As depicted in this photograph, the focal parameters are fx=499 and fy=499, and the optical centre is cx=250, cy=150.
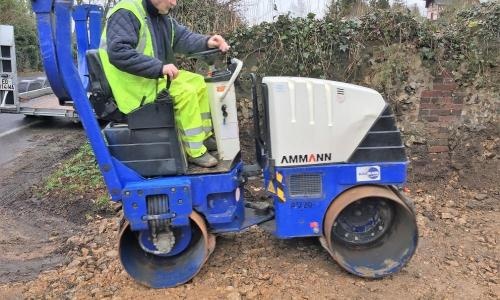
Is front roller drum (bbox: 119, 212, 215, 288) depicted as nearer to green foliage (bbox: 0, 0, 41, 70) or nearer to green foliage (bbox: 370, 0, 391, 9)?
green foliage (bbox: 370, 0, 391, 9)

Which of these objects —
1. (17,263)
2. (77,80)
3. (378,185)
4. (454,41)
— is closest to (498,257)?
(378,185)

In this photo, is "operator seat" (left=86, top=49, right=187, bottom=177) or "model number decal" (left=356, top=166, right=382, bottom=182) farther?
"model number decal" (left=356, top=166, right=382, bottom=182)

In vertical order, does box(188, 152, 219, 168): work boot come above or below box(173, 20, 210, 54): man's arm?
below

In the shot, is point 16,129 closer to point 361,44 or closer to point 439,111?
point 361,44

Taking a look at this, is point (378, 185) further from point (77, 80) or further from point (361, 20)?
point (361, 20)

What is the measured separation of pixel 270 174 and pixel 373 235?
2.86ft

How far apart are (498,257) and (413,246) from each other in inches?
35.8

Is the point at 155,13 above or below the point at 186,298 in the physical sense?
above

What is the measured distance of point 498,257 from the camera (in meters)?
3.94

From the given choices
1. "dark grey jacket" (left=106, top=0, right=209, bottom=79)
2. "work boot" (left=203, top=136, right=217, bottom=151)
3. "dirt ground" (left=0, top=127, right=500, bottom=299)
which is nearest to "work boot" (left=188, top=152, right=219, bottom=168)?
"work boot" (left=203, top=136, right=217, bottom=151)

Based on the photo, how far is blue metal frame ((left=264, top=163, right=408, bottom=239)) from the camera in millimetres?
3428

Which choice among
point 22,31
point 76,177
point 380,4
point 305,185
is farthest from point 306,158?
point 22,31

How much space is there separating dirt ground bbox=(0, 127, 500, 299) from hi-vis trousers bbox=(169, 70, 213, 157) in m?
0.96

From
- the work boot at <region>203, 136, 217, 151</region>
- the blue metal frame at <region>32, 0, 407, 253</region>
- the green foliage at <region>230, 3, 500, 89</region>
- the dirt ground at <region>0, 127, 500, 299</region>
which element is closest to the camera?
the blue metal frame at <region>32, 0, 407, 253</region>
